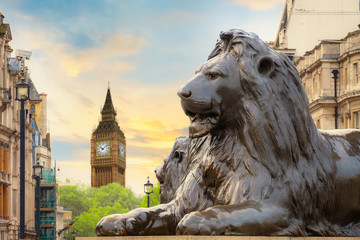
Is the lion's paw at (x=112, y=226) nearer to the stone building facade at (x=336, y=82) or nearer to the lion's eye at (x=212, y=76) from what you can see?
the lion's eye at (x=212, y=76)

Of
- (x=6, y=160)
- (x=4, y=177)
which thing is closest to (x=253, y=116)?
(x=4, y=177)

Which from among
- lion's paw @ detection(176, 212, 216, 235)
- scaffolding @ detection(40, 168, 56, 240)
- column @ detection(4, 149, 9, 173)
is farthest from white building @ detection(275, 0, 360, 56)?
lion's paw @ detection(176, 212, 216, 235)

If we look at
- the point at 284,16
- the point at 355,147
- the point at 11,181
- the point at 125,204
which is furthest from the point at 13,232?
the point at 125,204

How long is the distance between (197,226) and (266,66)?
1.45 meters

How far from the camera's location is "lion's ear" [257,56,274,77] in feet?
20.2

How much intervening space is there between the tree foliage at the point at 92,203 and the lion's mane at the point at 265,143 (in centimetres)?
4594

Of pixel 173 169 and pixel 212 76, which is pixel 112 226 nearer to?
pixel 212 76

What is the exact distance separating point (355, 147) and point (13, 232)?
57.8 m

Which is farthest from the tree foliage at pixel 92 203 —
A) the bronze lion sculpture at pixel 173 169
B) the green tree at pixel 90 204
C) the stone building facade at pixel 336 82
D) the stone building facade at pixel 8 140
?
the bronze lion sculpture at pixel 173 169

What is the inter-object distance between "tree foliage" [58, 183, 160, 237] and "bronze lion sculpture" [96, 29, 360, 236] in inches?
1804

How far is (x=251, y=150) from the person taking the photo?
5969 millimetres

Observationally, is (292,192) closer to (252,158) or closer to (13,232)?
(252,158)

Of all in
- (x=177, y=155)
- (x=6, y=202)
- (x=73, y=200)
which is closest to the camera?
(x=177, y=155)

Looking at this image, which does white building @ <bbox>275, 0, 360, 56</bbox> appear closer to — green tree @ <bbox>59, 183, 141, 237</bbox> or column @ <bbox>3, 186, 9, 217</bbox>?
column @ <bbox>3, 186, 9, 217</bbox>
